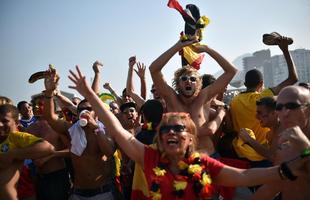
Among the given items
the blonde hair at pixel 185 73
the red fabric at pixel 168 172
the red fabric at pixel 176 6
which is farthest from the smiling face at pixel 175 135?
the red fabric at pixel 176 6

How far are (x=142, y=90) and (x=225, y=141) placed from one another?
2.04 m

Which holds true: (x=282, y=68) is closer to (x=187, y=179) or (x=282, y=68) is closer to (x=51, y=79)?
(x=51, y=79)

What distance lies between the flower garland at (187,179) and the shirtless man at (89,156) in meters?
1.72

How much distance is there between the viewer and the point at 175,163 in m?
2.85

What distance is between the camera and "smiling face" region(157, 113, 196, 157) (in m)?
2.77

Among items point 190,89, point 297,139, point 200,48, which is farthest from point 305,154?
point 200,48

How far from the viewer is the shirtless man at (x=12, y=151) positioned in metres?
3.79

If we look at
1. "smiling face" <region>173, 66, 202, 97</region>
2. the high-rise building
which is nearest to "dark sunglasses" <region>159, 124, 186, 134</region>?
"smiling face" <region>173, 66, 202, 97</region>

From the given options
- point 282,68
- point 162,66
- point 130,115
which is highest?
point 162,66

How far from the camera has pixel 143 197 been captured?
382cm

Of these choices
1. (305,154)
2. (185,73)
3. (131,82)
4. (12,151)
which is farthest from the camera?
(131,82)

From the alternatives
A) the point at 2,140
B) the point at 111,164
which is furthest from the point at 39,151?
the point at 111,164

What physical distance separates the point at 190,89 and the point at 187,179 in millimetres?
1897

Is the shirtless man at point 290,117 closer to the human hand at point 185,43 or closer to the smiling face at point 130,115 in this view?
the human hand at point 185,43
